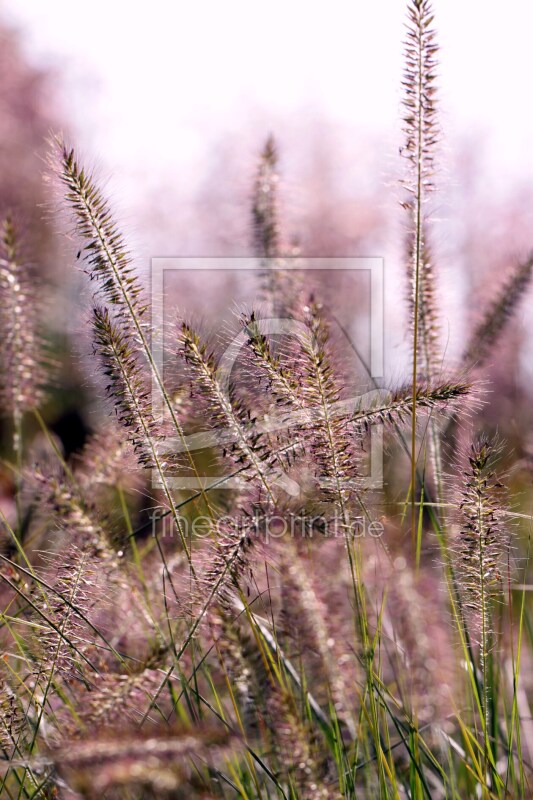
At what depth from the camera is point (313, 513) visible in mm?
1570

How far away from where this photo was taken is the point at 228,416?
1575mm

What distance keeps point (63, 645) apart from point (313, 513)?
0.51 m

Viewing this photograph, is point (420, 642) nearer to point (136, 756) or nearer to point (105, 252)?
point (105, 252)

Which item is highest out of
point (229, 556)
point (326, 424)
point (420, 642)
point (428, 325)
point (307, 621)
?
point (428, 325)

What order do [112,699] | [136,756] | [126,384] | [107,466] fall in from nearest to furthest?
1. [136,756]
2. [112,699]
3. [126,384]
4. [107,466]

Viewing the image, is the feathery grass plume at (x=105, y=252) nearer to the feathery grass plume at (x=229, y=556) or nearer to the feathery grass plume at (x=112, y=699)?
the feathery grass plume at (x=229, y=556)

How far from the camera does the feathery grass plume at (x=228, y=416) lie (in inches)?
60.9

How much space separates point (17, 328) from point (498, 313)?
54.4 inches

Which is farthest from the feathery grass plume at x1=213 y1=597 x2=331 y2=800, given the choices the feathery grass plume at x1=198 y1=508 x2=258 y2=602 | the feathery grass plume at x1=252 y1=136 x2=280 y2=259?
the feathery grass plume at x1=252 y1=136 x2=280 y2=259

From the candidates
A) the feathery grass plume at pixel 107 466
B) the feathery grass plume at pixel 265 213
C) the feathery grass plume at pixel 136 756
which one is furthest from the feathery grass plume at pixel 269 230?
the feathery grass plume at pixel 136 756

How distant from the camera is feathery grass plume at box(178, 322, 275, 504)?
1.55 m

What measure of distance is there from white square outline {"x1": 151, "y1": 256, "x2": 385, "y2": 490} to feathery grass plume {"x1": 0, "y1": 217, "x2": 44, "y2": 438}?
1.18 ft

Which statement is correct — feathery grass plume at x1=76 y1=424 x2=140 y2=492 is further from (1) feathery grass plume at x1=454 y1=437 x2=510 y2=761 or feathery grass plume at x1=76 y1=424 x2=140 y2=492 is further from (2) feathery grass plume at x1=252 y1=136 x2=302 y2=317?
(1) feathery grass plume at x1=454 y1=437 x2=510 y2=761

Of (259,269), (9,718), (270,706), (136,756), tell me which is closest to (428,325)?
(259,269)
